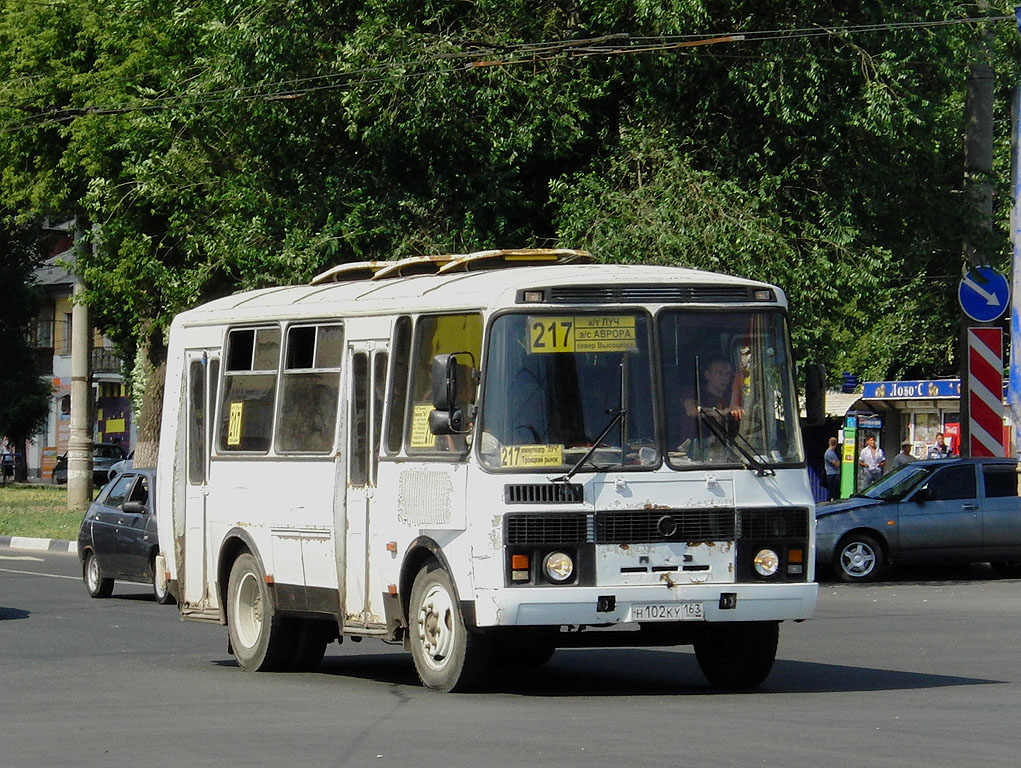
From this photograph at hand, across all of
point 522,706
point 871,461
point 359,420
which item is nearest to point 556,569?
point 522,706

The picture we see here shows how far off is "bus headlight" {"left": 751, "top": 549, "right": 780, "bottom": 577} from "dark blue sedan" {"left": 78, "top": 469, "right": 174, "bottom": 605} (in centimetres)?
1034

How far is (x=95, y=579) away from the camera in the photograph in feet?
74.2

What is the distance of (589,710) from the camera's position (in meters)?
11.0

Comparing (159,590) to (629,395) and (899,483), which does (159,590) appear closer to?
(899,483)

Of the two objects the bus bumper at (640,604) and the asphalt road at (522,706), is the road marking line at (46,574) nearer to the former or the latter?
the asphalt road at (522,706)

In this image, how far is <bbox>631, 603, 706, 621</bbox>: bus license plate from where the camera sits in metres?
11.5

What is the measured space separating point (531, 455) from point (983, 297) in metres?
14.8

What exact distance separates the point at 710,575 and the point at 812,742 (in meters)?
2.38

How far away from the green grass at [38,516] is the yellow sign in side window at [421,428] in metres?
22.1

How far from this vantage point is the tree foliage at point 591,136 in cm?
2389

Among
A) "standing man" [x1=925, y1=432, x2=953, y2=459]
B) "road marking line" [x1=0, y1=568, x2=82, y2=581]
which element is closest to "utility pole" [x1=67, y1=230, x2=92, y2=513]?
"road marking line" [x1=0, y1=568, x2=82, y2=581]

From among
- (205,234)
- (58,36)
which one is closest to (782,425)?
(205,234)

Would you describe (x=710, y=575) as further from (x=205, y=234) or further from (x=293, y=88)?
(x=205, y=234)

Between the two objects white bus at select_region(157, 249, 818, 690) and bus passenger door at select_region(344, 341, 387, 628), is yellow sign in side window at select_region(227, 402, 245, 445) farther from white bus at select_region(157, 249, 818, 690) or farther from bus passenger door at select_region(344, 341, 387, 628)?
bus passenger door at select_region(344, 341, 387, 628)
